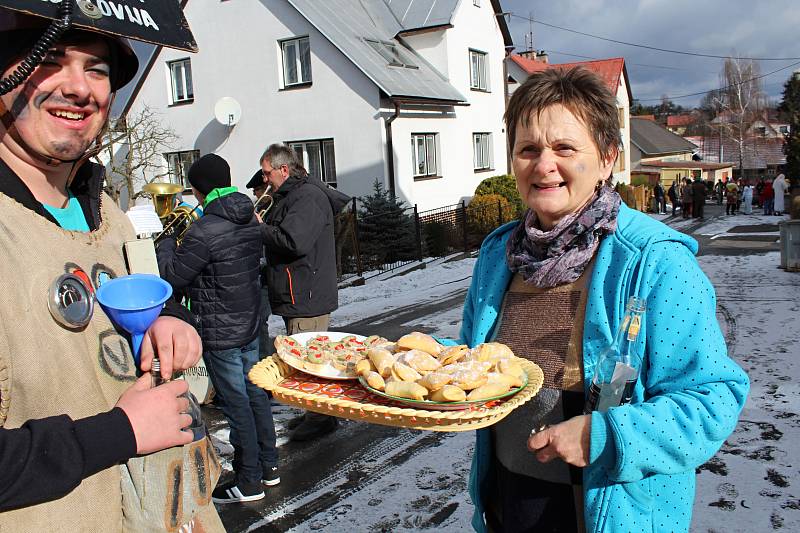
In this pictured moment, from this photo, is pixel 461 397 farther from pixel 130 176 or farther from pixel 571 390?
pixel 130 176

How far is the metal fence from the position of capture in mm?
13906

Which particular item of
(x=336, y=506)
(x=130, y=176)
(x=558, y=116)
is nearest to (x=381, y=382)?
(x=558, y=116)

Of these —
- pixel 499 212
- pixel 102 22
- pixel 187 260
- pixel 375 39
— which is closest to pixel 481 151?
pixel 499 212

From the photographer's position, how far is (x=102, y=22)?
1.36 metres

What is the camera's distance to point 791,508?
147 inches

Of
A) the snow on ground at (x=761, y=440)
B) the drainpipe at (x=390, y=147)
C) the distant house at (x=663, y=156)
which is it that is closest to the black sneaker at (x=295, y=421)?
the snow on ground at (x=761, y=440)

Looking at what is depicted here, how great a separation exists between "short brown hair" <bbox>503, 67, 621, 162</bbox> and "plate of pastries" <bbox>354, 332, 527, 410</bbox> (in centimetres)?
78

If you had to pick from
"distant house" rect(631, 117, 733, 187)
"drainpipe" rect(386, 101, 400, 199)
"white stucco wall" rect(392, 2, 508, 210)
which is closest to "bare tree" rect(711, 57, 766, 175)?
"distant house" rect(631, 117, 733, 187)

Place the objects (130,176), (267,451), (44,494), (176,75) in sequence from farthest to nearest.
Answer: (176,75) → (130,176) → (267,451) → (44,494)

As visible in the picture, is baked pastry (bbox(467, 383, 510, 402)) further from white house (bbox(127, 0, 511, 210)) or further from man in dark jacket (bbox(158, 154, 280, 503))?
white house (bbox(127, 0, 511, 210))

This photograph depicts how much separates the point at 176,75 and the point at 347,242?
11.3 metres

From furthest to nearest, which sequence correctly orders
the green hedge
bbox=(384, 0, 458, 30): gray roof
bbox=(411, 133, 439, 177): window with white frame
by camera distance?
bbox=(384, 0, 458, 30): gray roof < the green hedge < bbox=(411, 133, 439, 177): window with white frame

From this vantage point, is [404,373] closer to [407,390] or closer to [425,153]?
[407,390]

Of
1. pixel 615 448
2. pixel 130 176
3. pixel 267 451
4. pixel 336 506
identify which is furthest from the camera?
pixel 130 176
